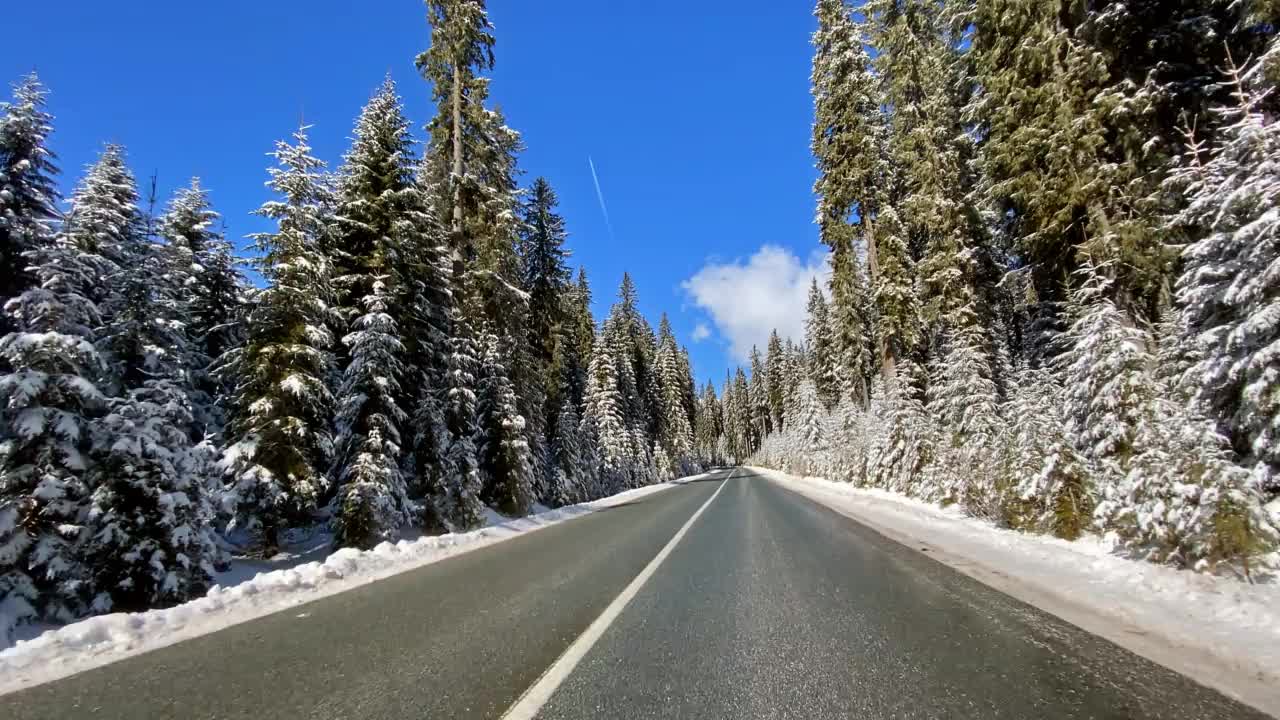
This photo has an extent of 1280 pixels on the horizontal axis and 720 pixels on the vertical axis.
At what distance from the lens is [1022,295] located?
1886cm

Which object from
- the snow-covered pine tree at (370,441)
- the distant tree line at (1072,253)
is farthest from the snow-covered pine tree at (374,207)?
the distant tree line at (1072,253)

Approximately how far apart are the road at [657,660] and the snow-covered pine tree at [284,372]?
7166mm

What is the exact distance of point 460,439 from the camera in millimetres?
15906

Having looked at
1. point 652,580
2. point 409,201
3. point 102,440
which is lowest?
point 652,580

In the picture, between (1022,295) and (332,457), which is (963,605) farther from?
(1022,295)

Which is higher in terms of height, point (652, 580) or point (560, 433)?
point (560, 433)

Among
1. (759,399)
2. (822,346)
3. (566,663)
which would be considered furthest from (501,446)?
(759,399)

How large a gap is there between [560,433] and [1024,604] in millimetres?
25919

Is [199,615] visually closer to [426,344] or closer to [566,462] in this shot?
[426,344]

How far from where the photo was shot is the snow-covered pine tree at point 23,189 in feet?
35.8

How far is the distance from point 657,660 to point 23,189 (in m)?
16.0

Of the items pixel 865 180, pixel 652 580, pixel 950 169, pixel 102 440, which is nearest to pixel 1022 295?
pixel 950 169

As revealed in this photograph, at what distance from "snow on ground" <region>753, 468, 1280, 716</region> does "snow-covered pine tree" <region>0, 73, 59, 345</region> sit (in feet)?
54.5

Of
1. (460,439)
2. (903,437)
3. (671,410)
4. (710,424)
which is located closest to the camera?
(460,439)
